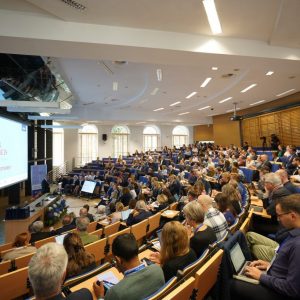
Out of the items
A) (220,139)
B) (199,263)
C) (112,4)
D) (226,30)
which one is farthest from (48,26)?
(220,139)

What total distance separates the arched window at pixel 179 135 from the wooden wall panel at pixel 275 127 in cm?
761

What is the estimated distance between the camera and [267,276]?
1897 mm

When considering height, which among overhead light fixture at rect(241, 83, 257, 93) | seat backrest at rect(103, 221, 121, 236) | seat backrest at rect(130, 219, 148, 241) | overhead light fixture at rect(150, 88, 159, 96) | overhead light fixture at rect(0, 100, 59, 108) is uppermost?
overhead light fixture at rect(150, 88, 159, 96)

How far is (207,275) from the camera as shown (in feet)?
6.11

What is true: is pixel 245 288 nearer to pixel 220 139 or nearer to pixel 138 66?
pixel 138 66

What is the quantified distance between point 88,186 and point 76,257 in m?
9.42

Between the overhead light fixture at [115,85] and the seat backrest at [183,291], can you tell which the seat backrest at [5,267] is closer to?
the seat backrest at [183,291]

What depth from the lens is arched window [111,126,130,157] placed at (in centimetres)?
2123

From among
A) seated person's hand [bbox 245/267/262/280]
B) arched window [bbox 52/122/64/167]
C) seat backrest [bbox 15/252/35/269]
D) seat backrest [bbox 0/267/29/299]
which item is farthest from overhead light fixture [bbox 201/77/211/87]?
arched window [bbox 52/122/64/167]

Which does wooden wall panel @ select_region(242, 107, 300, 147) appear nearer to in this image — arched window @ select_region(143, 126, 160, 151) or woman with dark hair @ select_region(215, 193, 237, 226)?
arched window @ select_region(143, 126, 160, 151)

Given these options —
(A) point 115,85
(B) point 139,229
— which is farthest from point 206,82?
(B) point 139,229

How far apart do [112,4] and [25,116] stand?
8468 mm

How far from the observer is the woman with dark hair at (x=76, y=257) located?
2254 mm

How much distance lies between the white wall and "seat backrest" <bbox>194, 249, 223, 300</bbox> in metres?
18.0
